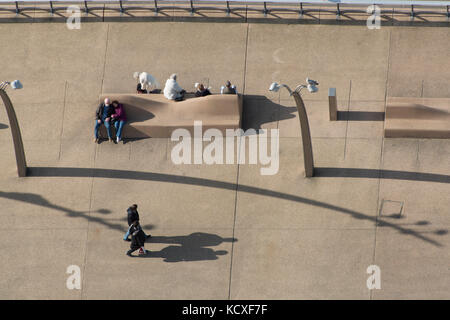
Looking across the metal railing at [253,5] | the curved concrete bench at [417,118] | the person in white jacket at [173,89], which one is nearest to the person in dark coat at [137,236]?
the person in white jacket at [173,89]

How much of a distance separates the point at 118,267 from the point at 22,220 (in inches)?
121

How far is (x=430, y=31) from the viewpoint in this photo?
33.5 metres

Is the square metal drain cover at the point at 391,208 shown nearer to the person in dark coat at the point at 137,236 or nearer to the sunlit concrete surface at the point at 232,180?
the sunlit concrete surface at the point at 232,180

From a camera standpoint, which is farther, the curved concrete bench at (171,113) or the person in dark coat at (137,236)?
the curved concrete bench at (171,113)

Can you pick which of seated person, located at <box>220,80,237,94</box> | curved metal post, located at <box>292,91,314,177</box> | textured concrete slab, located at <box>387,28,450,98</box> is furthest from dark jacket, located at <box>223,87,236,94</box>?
textured concrete slab, located at <box>387,28,450,98</box>

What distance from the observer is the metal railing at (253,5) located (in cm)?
3375

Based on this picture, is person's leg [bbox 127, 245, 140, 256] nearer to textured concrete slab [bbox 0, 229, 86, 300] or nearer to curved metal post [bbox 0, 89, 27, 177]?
textured concrete slab [bbox 0, 229, 86, 300]

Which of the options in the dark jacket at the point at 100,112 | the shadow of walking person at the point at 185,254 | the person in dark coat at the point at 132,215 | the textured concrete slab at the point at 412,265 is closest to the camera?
the textured concrete slab at the point at 412,265

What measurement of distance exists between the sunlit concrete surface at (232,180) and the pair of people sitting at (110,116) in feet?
1.68

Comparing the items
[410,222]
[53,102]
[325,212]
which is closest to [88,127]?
[53,102]

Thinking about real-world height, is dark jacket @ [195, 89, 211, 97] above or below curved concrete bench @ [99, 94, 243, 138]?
above

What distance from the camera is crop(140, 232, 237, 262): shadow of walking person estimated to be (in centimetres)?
3066

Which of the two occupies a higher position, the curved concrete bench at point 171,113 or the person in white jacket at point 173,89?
the person in white jacket at point 173,89

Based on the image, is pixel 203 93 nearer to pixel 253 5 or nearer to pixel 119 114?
pixel 119 114
